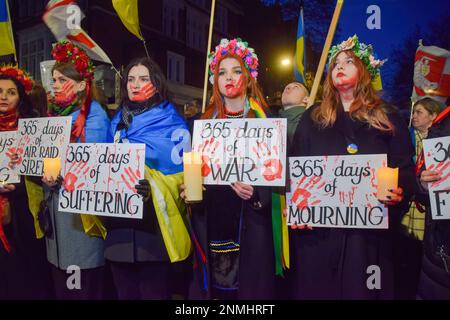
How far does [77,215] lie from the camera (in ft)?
9.60

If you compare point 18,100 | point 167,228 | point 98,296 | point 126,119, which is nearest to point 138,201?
point 167,228

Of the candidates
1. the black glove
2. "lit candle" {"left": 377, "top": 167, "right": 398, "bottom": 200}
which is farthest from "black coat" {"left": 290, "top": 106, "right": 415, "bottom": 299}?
the black glove

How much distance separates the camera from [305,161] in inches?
99.1

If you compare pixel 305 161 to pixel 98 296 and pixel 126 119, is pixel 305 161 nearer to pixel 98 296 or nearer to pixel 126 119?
pixel 126 119

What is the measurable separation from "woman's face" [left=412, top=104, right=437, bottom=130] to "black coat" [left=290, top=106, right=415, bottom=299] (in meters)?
0.93

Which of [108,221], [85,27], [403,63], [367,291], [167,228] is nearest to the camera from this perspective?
[367,291]

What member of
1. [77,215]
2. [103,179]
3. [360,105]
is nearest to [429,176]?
[360,105]

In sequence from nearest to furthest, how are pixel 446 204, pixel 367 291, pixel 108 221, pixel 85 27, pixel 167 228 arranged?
pixel 446 204 < pixel 367 291 < pixel 167 228 < pixel 108 221 < pixel 85 27

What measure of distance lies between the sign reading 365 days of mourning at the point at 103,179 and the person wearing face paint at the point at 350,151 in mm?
1096

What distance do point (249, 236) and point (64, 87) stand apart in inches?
72.3

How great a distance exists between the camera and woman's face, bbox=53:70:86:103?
299 cm

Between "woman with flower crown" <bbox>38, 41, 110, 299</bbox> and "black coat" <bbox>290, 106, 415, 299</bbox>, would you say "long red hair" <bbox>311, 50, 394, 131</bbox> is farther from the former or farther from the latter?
"woman with flower crown" <bbox>38, 41, 110, 299</bbox>

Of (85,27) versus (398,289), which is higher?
(85,27)
